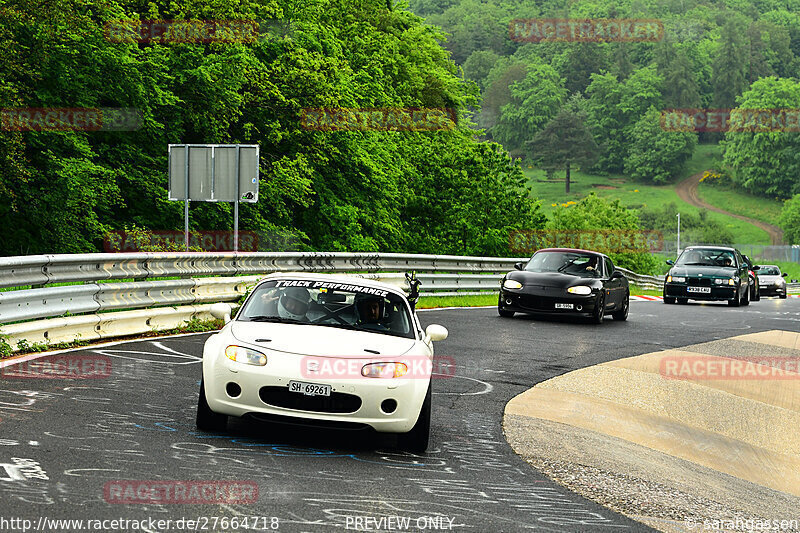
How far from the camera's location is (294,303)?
26.6ft

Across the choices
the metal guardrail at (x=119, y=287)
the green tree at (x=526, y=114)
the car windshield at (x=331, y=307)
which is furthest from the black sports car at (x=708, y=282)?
the green tree at (x=526, y=114)

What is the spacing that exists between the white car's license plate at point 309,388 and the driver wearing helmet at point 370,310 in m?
1.08

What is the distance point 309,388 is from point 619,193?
180 m

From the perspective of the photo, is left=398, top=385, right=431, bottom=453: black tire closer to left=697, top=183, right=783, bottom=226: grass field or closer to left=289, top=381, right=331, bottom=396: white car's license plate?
left=289, top=381, right=331, bottom=396: white car's license plate

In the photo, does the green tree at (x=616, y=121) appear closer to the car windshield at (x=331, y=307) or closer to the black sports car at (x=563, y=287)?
the black sports car at (x=563, y=287)

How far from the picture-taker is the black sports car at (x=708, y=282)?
1117 inches

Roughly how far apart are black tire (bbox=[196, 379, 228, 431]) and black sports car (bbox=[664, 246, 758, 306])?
906 inches

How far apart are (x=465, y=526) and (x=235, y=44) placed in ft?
95.0

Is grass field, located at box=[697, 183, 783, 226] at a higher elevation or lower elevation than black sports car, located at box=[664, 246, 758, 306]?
higher

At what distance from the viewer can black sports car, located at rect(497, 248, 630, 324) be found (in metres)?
18.8

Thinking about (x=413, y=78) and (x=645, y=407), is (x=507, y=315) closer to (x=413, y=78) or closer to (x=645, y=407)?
(x=645, y=407)

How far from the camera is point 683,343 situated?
16.2 metres

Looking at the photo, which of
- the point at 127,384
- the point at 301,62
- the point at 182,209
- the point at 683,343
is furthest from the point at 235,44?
the point at 127,384

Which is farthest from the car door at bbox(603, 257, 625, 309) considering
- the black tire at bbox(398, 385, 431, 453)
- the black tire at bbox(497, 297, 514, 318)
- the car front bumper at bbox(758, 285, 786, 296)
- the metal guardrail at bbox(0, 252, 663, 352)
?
the car front bumper at bbox(758, 285, 786, 296)
